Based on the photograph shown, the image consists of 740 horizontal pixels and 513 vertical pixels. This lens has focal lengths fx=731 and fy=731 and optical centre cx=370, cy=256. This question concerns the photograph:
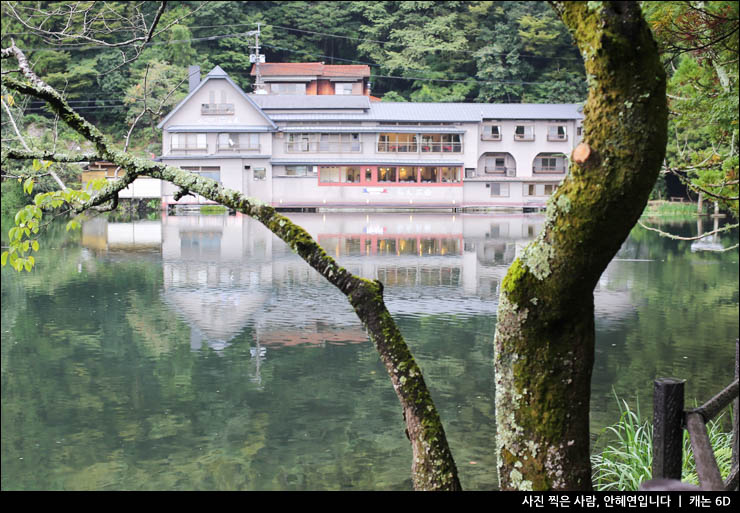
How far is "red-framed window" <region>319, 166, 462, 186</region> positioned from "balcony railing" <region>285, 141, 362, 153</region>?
101 centimetres

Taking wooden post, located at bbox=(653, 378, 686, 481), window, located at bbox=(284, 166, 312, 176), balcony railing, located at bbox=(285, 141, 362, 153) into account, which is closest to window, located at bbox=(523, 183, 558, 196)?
balcony railing, located at bbox=(285, 141, 362, 153)

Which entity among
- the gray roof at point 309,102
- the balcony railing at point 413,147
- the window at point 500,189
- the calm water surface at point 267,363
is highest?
the gray roof at point 309,102

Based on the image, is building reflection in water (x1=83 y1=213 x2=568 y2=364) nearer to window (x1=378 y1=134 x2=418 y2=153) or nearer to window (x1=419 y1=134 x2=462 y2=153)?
window (x1=378 y1=134 x2=418 y2=153)

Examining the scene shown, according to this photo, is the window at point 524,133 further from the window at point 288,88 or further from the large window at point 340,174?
the window at point 288,88

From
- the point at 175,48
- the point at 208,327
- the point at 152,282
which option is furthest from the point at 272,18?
the point at 208,327

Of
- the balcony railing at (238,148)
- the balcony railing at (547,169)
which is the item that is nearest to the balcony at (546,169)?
the balcony railing at (547,169)

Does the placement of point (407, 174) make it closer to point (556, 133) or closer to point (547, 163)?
point (547, 163)

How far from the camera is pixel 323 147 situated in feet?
126

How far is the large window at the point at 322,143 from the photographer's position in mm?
38125

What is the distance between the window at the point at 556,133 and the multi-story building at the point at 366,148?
0.18 feet

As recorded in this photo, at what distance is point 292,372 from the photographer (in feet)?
26.3

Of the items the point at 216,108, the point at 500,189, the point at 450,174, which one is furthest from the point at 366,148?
the point at 216,108

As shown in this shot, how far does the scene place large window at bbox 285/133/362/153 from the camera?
38125 millimetres

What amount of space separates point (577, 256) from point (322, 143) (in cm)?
3674
